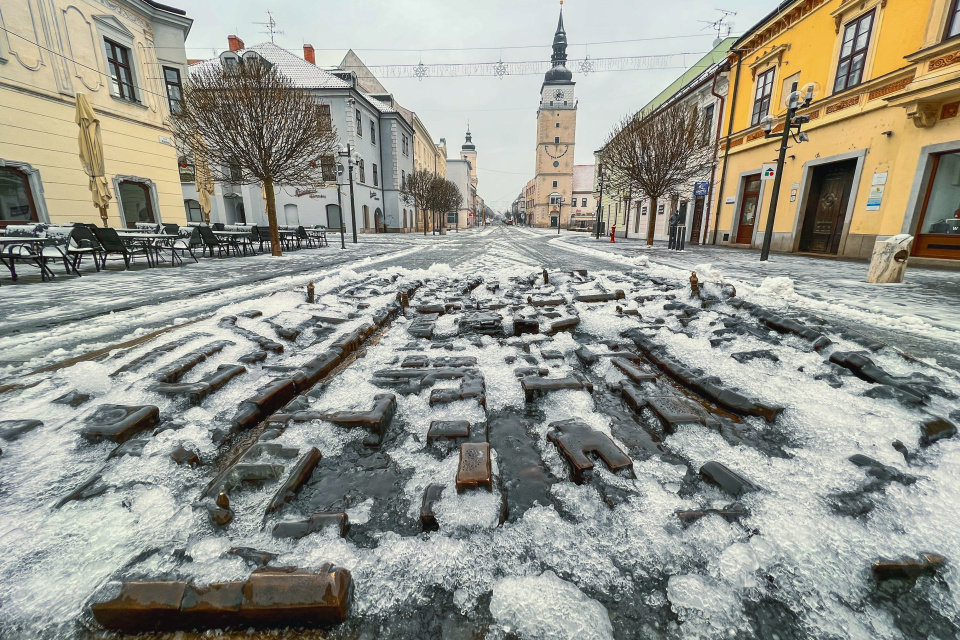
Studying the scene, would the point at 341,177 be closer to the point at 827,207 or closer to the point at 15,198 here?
the point at 15,198

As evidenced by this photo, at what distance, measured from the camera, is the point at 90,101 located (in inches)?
512

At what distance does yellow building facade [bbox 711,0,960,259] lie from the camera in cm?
966

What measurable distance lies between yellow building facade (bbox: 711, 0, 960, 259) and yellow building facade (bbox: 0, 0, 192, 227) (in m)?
22.6

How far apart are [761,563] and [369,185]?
37335 mm

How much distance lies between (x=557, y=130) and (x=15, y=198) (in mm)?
73231

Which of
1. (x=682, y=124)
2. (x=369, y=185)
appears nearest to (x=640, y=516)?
(x=682, y=124)

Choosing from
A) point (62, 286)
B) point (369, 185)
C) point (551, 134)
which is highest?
point (551, 134)

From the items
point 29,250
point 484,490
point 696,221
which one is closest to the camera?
point 484,490

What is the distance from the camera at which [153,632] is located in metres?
1.01

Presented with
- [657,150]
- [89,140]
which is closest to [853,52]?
[657,150]

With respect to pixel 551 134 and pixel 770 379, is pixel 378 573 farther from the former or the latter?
pixel 551 134

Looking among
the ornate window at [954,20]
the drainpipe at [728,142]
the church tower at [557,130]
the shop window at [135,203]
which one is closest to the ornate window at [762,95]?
the drainpipe at [728,142]

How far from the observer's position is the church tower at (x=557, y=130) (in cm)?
7069

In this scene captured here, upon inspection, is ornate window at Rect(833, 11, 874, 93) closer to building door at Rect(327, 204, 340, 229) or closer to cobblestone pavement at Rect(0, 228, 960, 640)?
cobblestone pavement at Rect(0, 228, 960, 640)
